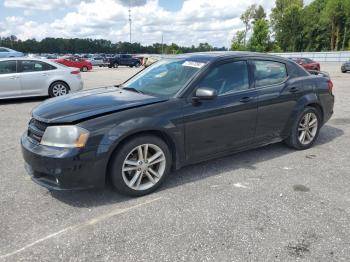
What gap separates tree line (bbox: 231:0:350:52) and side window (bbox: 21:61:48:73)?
63693 millimetres

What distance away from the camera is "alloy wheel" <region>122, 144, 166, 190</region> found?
3707mm

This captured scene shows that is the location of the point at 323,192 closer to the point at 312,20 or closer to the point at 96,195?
the point at 96,195

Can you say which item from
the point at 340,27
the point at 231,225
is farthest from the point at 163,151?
the point at 340,27

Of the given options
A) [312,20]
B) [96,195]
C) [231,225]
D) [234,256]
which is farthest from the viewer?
[312,20]

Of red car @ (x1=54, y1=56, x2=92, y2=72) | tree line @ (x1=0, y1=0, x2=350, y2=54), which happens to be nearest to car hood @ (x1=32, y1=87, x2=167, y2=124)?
red car @ (x1=54, y1=56, x2=92, y2=72)

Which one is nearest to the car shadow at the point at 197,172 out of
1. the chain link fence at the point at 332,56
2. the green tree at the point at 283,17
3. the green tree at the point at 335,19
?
the chain link fence at the point at 332,56

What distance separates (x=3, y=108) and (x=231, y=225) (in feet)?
27.5

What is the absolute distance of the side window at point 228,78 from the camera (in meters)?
4.27

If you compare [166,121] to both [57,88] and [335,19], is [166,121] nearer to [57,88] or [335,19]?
[57,88]

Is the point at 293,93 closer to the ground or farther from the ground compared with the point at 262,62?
closer to the ground

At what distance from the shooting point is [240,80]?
4.57 meters

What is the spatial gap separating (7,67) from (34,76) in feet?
2.52

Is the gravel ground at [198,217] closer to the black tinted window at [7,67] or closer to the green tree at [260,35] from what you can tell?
the black tinted window at [7,67]

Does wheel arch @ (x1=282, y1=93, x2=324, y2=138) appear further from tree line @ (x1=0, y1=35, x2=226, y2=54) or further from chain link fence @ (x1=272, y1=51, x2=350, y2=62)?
tree line @ (x1=0, y1=35, x2=226, y2=54)
